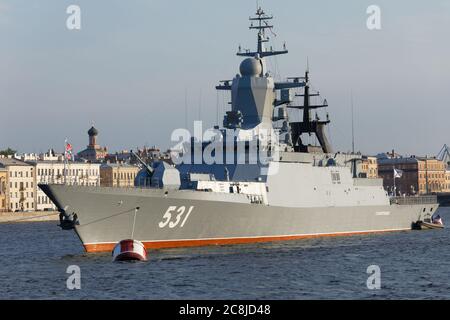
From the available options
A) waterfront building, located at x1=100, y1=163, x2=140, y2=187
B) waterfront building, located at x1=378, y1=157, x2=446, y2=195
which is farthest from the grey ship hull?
waterfront building, located at x1=378, y1=157, x2=446, y2=195

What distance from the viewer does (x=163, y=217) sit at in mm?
32812

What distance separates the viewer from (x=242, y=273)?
27.6 metres

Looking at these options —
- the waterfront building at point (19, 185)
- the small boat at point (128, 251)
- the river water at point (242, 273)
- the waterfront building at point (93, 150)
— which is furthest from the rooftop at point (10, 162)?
the small boat at point (128, 251)

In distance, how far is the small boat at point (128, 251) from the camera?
3031 cm

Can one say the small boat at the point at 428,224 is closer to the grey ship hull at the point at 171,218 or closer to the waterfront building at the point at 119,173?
the grey ship hull at the point at 171,218

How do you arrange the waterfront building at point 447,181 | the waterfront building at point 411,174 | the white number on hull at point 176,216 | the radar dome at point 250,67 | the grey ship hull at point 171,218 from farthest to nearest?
the waterfront building at point 447,181, the waterfront building at point 411,174, the radar dome at point 250,67, the white number on hull at point 176,216, the grey ship hull at point 171,218

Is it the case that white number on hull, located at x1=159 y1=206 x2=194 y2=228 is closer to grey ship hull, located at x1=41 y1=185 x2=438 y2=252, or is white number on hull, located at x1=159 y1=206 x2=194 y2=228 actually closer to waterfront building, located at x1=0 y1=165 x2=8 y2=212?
grey ship hull, located at x1=41 y1=185 x2=438 y2=252

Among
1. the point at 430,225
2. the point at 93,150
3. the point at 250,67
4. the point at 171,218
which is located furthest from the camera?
the point at 93,150

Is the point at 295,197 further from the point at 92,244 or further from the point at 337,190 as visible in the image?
the point at 92,244

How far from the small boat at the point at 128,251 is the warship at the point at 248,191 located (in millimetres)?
1545

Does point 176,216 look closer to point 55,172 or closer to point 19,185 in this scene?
point 19,185

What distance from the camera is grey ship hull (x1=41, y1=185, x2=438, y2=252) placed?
103ft

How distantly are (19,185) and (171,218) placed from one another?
76712 mm

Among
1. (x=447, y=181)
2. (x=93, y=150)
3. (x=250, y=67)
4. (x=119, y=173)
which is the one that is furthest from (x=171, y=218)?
(x=447, y=181)
